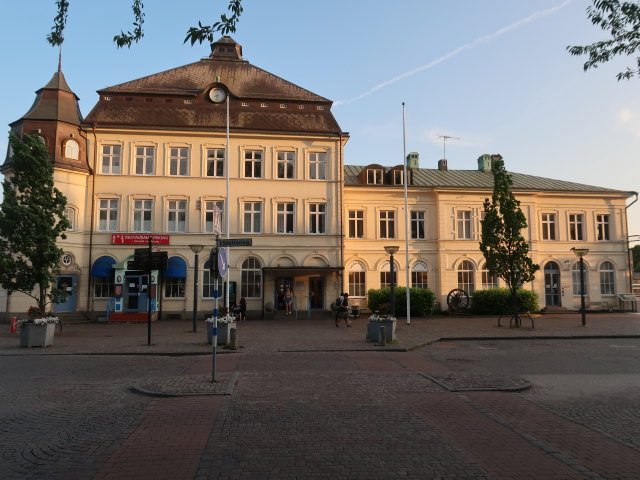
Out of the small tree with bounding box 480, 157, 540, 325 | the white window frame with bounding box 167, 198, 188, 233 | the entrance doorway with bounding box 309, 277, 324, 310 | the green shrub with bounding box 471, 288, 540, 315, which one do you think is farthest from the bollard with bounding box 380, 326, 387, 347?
the green shrub with bounding box 471, 288, 540, 315

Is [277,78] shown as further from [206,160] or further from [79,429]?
[79,429]

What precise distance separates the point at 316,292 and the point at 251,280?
163 inches

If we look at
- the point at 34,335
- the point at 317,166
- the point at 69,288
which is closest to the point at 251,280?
the point at 317,166

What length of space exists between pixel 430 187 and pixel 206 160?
15632 millimetres

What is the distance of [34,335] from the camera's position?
16.9 meters

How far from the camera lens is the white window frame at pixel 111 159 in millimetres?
30375

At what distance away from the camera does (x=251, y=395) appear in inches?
362

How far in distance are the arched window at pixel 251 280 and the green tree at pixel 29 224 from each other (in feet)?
37.2

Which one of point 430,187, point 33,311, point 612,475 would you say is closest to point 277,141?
point 430,187

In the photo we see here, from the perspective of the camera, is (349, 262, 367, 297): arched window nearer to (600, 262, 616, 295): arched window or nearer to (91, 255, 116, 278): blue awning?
(91, 255, 116, 278): blue awning

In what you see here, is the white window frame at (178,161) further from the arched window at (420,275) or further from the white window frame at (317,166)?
the arched window at (420,275)

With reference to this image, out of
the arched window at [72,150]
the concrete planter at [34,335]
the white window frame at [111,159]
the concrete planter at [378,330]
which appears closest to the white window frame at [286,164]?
the white window frame at [111,159]

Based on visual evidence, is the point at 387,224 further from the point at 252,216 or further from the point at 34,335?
the point at 34,335

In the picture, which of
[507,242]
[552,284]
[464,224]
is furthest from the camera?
[552,284]
